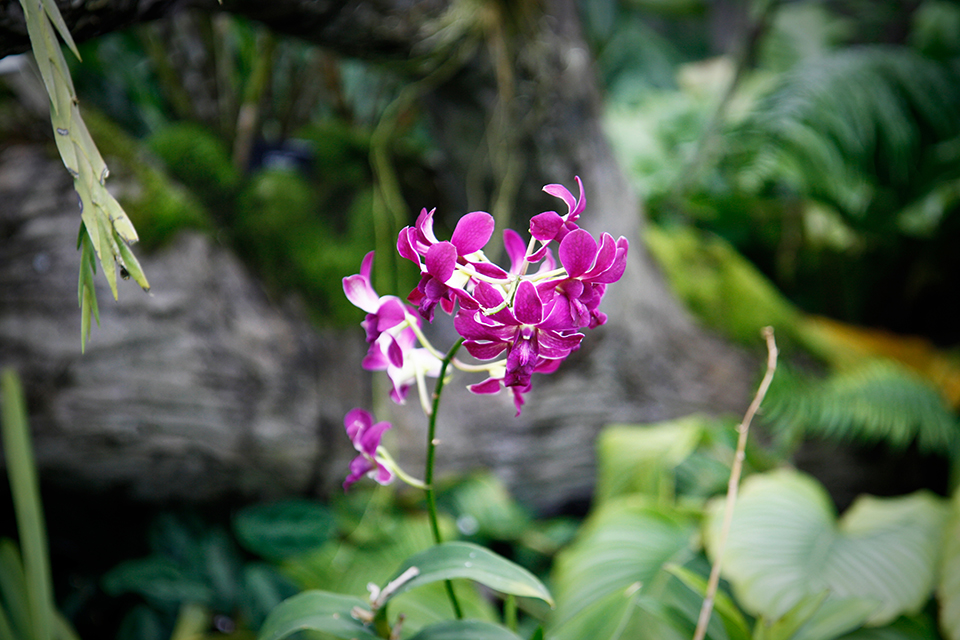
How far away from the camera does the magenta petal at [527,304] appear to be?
405mm

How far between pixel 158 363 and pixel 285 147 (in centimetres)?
95

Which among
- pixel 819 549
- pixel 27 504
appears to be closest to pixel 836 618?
pixel 819 549

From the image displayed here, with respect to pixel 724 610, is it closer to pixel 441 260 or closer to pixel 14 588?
pixel 441 260

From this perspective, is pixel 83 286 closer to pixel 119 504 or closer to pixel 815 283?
pixel 119 504

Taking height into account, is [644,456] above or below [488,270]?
below

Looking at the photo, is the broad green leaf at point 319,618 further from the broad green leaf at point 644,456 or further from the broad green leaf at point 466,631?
the broad green leaf at point 644,456

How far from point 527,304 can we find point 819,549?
98 centimetres

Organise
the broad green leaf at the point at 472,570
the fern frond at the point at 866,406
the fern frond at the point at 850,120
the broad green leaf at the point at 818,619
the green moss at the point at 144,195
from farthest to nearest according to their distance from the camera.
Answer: the fern frond at the point at 850,120
the fern frond at the point at 866,406
the green moss at the point at 144,195
the broad green leaf at the point at 818,619
the broad green leaf at the point at 472,570

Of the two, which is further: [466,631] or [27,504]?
[27,504]

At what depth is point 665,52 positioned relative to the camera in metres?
4.93

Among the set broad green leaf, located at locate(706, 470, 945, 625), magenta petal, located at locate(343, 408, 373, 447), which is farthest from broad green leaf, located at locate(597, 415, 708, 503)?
magenta petal, located at locate(343, 408, 373, 447)

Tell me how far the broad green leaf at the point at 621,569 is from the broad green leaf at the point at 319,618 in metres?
0.39

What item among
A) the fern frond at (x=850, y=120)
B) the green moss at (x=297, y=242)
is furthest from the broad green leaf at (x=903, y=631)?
the fern frond at (x=850, y=120)

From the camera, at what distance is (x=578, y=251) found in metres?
0.41
